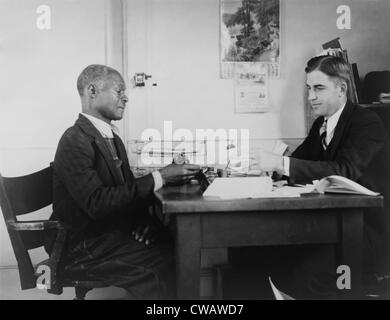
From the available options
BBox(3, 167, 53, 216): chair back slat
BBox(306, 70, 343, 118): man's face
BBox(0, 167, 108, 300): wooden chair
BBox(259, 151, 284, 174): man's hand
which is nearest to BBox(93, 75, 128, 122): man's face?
BBox(3, 167, 53, 216): chair back slat

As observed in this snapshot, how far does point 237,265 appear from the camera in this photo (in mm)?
2186

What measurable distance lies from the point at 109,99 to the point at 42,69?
2.75 ft

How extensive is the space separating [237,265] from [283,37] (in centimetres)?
147

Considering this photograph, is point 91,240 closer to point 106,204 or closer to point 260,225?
point 106,204

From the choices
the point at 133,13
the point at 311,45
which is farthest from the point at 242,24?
the point at 133,13

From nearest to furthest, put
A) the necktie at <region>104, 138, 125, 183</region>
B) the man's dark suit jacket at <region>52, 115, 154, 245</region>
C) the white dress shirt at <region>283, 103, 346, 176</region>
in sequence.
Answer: the man's dark suit jacket at <region>52, 115, 154, 245</region>
the necktie at <region>104, 138, 125, 183</region>
the white dress shirt at <region>283, 103, 346, 176</region>

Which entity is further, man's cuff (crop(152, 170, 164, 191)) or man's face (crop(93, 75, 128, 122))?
man's face (crop(93, 75, 128, 122))

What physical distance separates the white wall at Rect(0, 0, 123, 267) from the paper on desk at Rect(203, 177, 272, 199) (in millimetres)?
1428

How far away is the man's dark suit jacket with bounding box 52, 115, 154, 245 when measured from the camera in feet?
4.90

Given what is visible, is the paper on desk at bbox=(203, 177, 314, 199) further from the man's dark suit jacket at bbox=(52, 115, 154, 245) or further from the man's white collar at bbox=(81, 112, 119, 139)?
the man's white collar at bbox=(81, 112, 119, 139)

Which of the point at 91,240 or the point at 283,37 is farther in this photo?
the point at 283,37

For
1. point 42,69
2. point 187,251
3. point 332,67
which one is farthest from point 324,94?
point 42,69

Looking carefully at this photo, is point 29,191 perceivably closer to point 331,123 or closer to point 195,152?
point 195,152

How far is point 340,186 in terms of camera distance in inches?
52.0
